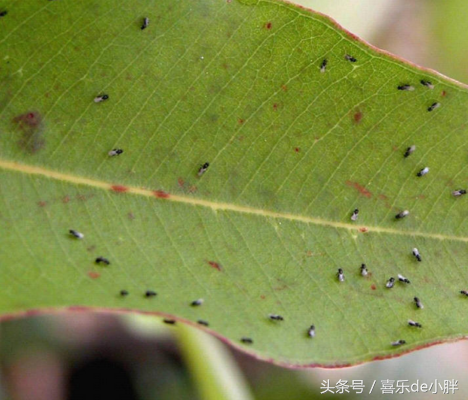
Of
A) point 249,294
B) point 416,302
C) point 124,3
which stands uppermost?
point 124,3

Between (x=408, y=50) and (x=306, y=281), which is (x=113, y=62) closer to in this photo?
(x=306, y=281)

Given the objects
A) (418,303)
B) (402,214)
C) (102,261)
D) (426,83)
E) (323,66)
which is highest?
(426,83)

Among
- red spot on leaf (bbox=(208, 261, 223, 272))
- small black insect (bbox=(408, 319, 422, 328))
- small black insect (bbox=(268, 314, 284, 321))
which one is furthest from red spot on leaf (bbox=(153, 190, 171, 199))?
small black insect (bbox=(408, 319, 422, 328))

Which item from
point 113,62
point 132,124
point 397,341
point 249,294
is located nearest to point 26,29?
point 113,62

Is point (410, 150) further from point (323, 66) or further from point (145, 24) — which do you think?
point (145, 24)

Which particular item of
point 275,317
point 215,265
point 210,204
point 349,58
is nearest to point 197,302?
point 215,265

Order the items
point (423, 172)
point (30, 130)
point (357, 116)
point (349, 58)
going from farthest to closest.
→ point (423, 172), point (357, 116), point (349, 58), point (30, 130)

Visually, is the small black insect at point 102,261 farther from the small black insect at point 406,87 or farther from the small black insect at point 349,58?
the small black insect at point 406,87
